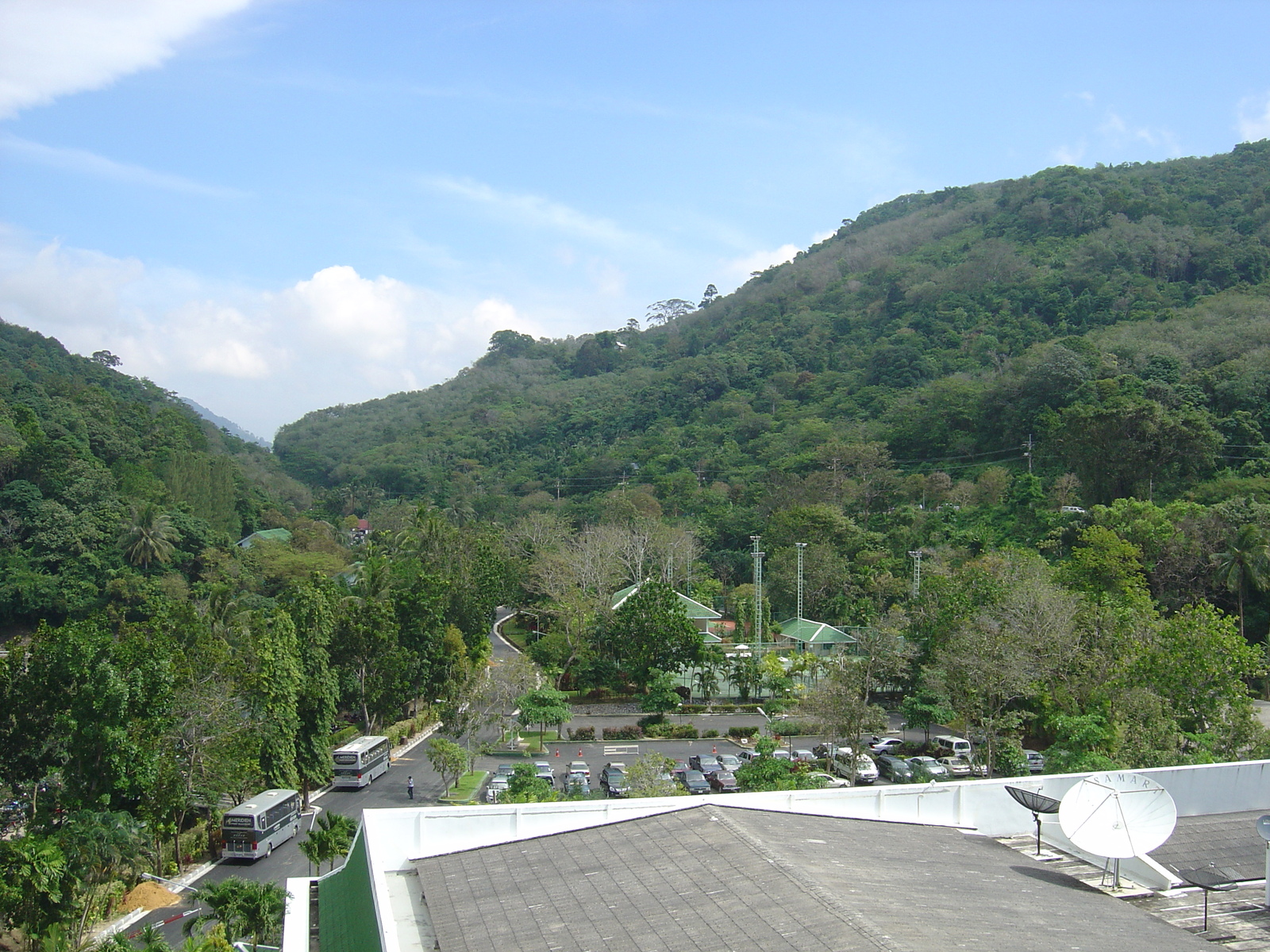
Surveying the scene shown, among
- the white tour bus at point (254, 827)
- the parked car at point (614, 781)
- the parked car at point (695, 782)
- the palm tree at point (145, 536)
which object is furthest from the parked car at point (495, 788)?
the palm tree at point (145, 536)

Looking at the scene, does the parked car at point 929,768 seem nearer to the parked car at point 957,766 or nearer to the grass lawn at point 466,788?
the parked car at point 957,766

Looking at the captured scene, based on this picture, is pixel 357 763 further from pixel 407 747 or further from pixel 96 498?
pixel 96 498

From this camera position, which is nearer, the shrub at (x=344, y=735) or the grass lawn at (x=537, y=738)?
the shrub at (x=344, y=735)

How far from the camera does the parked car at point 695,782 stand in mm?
22442

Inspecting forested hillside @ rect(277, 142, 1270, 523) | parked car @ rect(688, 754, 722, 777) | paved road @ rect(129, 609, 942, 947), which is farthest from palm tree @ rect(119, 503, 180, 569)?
parked car @ rect(688, 754, 722, 777)

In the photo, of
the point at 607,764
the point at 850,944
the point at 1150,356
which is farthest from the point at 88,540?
the point at 1150,356

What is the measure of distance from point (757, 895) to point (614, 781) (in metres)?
17.8

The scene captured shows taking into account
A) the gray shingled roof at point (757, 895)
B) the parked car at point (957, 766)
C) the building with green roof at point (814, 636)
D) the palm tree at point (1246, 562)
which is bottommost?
the parked car at point (957, 766)

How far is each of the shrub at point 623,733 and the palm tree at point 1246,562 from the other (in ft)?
67.3

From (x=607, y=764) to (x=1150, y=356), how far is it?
38.9 metres

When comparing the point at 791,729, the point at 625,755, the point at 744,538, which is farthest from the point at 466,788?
the point at 744,538

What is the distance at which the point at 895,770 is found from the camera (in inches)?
971

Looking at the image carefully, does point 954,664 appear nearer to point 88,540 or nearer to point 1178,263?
point 88,540

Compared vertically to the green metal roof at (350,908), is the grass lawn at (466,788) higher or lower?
lower
